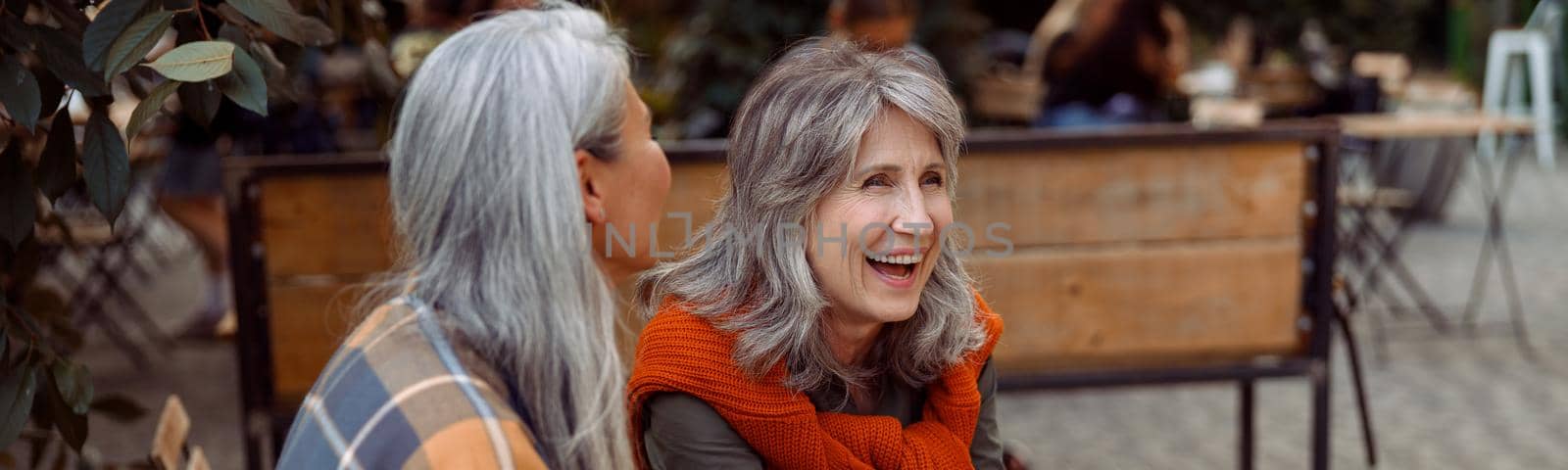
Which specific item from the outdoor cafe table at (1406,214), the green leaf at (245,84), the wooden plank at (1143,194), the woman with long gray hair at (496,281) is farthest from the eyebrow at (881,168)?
the outdoor cafe table at (1406,214)

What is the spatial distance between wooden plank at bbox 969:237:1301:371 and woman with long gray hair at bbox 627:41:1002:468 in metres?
1.83

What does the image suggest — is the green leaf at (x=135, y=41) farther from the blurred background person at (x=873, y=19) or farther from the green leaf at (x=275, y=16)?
the blurred background person at (x=873, y=19)

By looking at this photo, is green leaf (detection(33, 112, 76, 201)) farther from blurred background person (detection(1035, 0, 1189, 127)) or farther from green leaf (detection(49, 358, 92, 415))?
blurred background person (detection(1035, 0, 1189, 127))

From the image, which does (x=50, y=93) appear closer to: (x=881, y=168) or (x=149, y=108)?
(x=149, y=108)

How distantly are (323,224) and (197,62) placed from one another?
191 cm

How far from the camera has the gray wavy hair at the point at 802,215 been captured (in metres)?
1.67

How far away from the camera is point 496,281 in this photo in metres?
1.47

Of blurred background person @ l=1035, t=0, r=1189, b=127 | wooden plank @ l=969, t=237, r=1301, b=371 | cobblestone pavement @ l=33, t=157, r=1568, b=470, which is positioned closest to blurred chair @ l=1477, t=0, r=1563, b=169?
cobblestone pavement @ l=33, t=157, r=1568, b=470

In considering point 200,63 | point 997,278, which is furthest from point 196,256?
point 200,63

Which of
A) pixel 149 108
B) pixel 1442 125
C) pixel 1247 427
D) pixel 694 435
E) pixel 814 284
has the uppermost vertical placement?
pixel 149 108

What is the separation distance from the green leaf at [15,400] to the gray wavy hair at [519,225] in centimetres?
60

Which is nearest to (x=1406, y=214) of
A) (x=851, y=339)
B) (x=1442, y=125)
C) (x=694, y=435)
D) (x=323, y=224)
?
(x=1442, y=125)

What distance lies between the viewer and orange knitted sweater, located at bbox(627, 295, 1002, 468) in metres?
1.69

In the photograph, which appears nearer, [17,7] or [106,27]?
[106,27]
